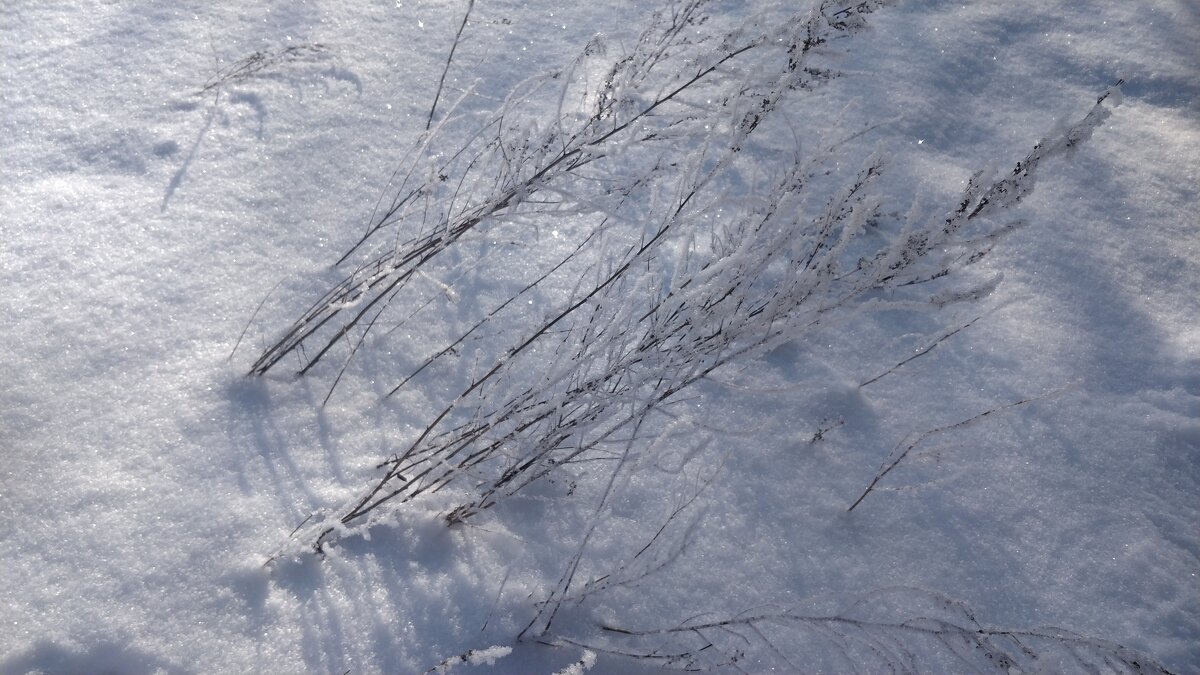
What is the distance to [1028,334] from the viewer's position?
1978 millimetres

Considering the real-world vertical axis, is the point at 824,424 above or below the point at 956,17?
below

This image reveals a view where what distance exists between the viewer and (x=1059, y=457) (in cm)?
175

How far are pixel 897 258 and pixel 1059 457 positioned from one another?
81 centimetres

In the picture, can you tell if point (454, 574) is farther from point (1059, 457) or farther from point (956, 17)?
point (956, 17)

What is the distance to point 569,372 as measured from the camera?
1272 millimetres

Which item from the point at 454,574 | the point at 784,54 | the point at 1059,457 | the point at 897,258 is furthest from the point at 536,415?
Answer: the point at 784,54

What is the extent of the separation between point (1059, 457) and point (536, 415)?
3.75 ft

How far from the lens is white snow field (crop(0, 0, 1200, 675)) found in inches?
52.9

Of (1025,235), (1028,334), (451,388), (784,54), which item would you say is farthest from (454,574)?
(784,54)

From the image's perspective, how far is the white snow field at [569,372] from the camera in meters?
1.34

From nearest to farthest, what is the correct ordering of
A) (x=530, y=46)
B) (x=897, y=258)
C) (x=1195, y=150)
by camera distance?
1. (x=897, y=258)
2. (x=1195, y=150)
3. (x=530, y=46)

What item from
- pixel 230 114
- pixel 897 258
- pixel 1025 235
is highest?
pixel 230 114

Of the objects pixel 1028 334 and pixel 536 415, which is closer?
pixel 536 415

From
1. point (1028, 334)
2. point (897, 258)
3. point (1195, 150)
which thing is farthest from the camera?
point (1195, 150)
